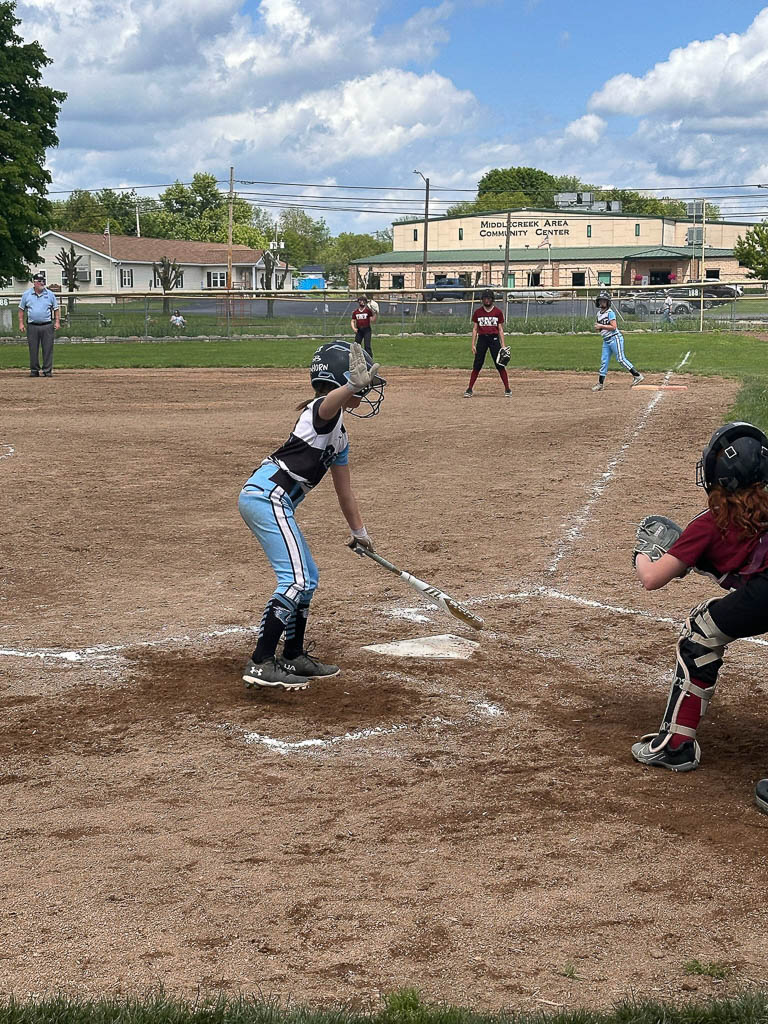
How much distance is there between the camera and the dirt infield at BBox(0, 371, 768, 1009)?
11.7 feet

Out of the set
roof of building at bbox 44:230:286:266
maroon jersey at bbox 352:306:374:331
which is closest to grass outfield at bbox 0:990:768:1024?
maroon jersey at bbox 352:306:374:331

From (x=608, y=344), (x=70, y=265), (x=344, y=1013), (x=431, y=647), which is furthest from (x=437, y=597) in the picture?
(x=70, y=265)

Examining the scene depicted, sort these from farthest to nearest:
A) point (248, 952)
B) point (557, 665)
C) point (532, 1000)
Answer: point (557, 665) < point (248, 952) < point (532, 1000)

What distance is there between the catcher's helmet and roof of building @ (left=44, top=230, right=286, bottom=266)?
287ft

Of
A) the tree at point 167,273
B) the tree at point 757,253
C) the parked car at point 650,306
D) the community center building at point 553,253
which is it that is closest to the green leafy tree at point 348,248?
the community center building at point 553,253

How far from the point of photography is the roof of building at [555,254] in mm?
Result: 86750

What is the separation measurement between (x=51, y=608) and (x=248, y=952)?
4688 millimetres

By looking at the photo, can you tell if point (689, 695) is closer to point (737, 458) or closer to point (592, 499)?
point (737, 458)

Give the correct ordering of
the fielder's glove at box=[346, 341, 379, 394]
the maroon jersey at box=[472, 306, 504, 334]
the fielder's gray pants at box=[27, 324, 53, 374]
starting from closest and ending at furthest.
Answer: the fielder's glove at box=[346, 341, 379, 394], the maroon jersey at box=[472, 306, 504, 334], the fielder's gray pants at box=[27, 324, 53, 374]

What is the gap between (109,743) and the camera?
5430 millimetres

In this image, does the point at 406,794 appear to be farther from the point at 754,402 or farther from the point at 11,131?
the point at 11,131

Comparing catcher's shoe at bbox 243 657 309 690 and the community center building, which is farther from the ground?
the community center building

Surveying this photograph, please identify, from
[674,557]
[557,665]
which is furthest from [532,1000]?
[557,665]

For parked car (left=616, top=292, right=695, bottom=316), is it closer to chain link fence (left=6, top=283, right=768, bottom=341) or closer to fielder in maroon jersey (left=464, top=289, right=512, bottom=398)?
chain link fence (left=6, top=283, right=768, bottom=341)
